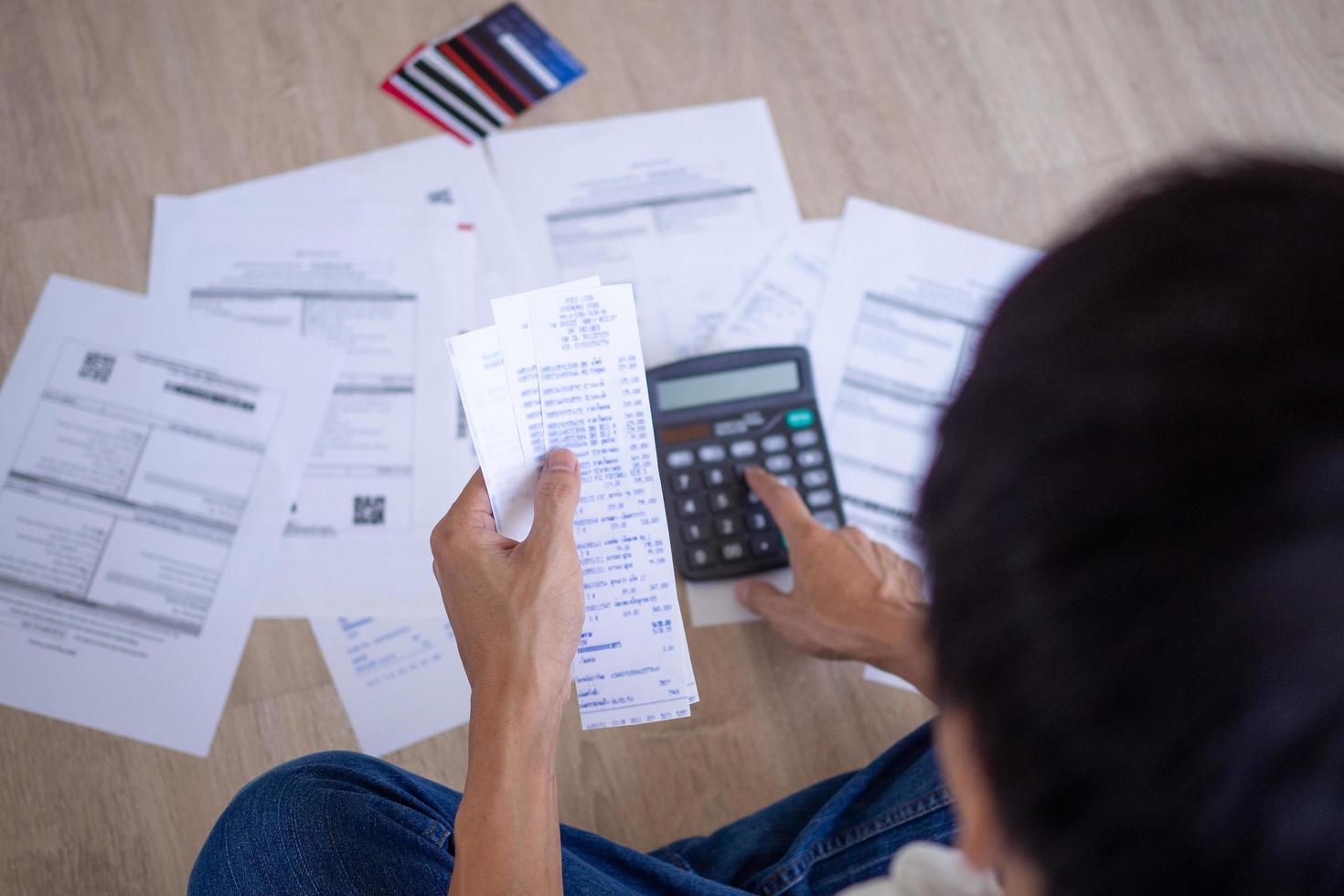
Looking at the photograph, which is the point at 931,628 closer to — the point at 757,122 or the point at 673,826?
the point at 673,826

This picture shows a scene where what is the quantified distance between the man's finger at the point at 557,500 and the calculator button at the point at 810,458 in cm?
23

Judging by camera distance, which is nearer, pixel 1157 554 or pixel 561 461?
pixel 1157 554

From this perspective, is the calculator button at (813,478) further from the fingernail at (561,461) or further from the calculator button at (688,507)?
the fingernail at (561,461)

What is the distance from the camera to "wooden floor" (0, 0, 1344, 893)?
584mm

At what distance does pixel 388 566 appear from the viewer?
0.62 meters

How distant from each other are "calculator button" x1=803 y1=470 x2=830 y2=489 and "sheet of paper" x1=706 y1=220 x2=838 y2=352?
0.32ft

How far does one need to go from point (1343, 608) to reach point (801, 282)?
0.51 metres

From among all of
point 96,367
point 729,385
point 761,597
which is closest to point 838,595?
point 761,597

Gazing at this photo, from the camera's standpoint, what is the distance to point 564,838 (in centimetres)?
53

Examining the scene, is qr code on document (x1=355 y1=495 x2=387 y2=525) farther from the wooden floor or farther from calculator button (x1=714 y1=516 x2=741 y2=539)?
calculator button (x1=714 y1=516 x2=741 y2=539)

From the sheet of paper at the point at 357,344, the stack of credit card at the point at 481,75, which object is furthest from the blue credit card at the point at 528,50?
the sheet of paper at the point at 357,344

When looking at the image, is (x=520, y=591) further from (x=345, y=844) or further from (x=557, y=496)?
(x=345, y=844)

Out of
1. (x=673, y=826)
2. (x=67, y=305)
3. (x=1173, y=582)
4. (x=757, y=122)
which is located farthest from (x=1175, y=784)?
(x=67, y=305)

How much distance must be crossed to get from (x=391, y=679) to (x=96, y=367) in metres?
0.30
